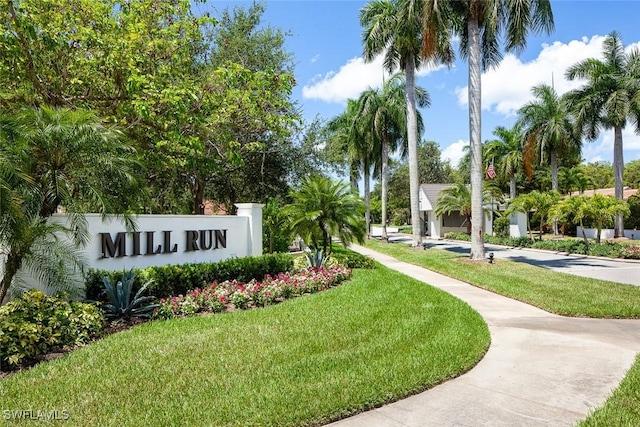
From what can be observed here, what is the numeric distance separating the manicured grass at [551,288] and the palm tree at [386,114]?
15.3 m

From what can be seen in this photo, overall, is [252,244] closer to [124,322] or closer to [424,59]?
[124,322]

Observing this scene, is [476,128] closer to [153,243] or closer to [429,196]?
[153,243]

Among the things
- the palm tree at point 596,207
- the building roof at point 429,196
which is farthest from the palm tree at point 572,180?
the palm tree at point 596,207

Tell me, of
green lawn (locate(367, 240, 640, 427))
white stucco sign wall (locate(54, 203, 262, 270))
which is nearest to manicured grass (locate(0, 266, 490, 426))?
green lawn (locate(367, 240, 640, 427))

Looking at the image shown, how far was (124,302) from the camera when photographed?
7.09m

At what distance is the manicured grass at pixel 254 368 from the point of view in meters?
3.83

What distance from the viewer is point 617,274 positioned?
14.2 meters

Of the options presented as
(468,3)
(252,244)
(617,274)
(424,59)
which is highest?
(468,3)

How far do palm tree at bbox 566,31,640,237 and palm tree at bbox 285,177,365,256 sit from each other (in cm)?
2228

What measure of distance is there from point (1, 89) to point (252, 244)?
261 inches

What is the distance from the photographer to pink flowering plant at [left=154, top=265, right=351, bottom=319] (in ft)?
24.8

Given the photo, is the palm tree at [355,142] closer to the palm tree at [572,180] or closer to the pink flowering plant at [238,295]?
the pink flowering plant at [238,295]

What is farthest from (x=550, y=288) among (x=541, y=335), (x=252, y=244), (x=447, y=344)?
(x=252, y=244)

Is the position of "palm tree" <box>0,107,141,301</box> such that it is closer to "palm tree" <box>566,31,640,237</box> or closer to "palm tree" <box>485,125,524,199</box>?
"palm tree" <box>566,31,640,237</box>
